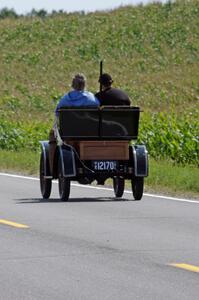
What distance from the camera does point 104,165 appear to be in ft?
57.5

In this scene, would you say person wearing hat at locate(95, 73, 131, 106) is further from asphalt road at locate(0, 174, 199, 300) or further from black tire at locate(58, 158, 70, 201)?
asphalt road at locate(0, 174, 199, 300)

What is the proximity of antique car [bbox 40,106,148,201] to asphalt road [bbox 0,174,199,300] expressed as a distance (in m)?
0.42

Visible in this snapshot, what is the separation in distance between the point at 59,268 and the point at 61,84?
197 ft

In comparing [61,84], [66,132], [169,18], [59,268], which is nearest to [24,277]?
[59,268]

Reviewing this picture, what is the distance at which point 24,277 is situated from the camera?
9602mm

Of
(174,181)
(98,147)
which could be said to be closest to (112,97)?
(98,147)

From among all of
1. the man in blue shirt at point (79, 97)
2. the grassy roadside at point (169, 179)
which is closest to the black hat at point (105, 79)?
the man in blue shirt at point (79, 97)

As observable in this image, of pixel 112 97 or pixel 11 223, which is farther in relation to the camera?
pixel 112 97

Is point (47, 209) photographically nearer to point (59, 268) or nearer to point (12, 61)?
point (59, 268)

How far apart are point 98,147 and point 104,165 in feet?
0.94

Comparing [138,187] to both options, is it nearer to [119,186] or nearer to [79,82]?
[119,186]

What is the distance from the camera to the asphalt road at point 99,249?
9016mm

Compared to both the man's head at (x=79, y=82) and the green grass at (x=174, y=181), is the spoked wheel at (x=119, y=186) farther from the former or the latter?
the man's head at (x=79, y=82)

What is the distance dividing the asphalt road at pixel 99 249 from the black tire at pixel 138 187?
118 mm
